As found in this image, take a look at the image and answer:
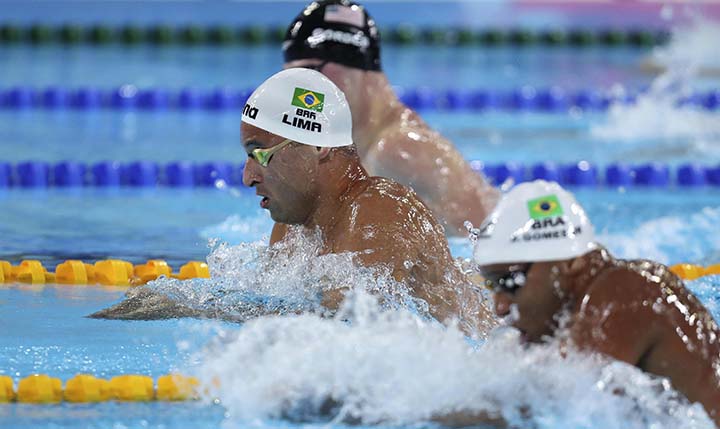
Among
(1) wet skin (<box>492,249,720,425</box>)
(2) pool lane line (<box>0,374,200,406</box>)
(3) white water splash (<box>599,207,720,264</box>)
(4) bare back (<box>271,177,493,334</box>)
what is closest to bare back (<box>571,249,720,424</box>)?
(1) wet skin (<box>492,249,720,425</box>)

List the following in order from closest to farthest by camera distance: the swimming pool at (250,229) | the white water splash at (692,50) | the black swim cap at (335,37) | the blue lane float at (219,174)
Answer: the swimming pool at (250,229)
the black swim cap at (335,37)
the blue lane float at (219,174)
the white water splash at (692,50)

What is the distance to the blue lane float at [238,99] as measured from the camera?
8.33 meters

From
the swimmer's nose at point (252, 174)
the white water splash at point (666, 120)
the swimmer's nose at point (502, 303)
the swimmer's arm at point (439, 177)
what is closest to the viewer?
the swimmer's nose at point (502, 303)

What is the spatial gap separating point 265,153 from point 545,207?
40.9 inches

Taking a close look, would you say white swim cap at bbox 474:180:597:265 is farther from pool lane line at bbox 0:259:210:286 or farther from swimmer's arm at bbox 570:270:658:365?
pool lane line at bbox 0:259:210:286

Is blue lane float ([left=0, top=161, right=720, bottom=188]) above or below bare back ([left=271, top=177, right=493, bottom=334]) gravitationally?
above

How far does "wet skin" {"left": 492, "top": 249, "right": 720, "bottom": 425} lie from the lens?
2.45 m

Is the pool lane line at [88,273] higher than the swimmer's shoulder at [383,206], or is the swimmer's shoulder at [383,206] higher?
the swimmer's shoulder at [383,206]

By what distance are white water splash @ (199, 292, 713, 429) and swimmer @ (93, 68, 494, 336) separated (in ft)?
1.23

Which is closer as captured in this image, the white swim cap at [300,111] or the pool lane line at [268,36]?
the white swim cap at [300,111]

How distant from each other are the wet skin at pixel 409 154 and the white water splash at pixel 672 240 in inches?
26.2

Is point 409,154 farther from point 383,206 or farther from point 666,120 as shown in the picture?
point 666,120

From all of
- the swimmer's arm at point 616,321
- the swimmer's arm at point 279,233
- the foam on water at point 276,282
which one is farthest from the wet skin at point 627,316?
the swimmer's arm at point 279,233

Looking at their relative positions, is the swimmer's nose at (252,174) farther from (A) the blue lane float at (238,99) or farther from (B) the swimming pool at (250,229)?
(A) the blue lane float at (238,99)
